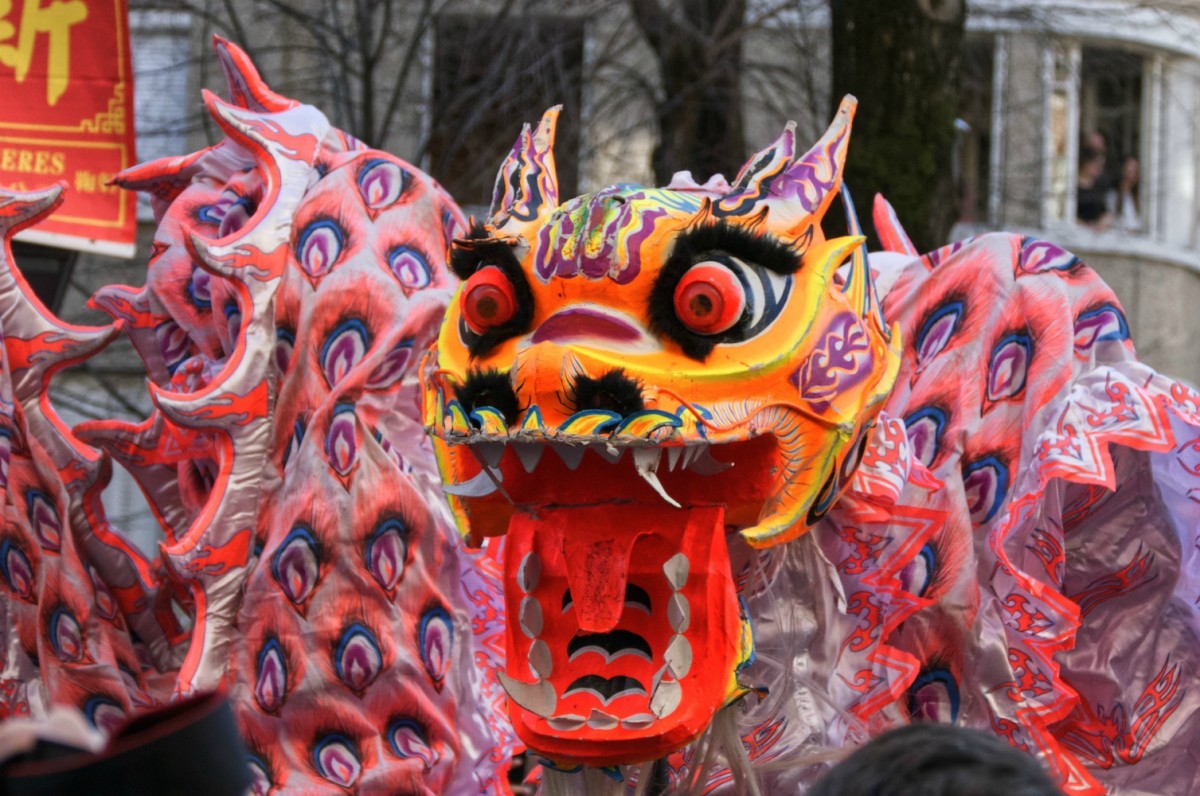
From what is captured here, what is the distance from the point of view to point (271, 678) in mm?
3461

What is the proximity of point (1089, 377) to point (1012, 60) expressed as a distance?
7.06 metres

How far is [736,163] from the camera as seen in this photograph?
798 cm

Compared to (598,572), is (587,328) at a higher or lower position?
higher

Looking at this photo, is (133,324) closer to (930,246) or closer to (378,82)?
(930,246)

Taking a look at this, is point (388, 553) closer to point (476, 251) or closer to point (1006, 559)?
point (476, 251)

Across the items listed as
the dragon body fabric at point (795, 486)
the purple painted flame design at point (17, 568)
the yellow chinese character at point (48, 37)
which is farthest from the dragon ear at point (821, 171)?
the yellow chinese character at point (48, 37)

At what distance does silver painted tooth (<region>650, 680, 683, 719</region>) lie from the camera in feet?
8.81

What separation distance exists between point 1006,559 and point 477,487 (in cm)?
100

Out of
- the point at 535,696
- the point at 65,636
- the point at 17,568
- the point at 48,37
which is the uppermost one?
the point at 48,37

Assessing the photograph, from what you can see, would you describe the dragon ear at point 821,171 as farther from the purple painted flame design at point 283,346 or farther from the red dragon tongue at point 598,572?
the purple painted flame design at point 283,346

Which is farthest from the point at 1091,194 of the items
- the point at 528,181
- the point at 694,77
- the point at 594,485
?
the point at 594,485

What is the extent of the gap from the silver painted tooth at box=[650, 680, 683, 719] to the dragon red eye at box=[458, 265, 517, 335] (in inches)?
23.7

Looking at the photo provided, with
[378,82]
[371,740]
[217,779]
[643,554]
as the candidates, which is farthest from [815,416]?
[378,82]

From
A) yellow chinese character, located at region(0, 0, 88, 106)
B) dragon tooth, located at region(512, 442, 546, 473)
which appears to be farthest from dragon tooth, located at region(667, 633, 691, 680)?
yellow chinese character, located at region(0, 0, 88, 106)
